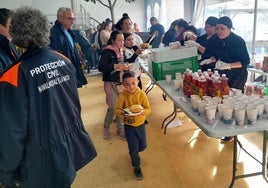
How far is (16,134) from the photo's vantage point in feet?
3.61

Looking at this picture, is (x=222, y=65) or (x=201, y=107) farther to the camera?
(x=222, y=65)

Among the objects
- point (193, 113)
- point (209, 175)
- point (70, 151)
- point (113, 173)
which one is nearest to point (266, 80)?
point (209, 175)

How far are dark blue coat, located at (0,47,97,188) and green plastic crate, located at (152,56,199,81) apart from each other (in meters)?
1.54

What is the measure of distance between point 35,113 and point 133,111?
3.51 feet

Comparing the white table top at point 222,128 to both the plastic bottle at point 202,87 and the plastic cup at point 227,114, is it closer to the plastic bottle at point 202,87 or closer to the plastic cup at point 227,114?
the plastic cup at point 227,114

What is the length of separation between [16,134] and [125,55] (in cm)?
192

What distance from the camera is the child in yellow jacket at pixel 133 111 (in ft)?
7.03

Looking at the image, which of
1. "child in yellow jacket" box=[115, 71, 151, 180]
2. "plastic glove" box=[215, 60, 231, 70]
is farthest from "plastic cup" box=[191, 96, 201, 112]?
"plastic glove" box=[215, 60, 231, 70]

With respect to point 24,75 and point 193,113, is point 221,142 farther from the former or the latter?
point 24,75

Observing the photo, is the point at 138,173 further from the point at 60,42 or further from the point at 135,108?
the point at 60,42

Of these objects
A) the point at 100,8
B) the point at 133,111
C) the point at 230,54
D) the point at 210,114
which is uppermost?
the point at 100,8

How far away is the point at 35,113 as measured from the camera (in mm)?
1137

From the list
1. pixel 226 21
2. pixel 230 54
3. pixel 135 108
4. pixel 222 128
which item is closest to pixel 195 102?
pixel 222 128

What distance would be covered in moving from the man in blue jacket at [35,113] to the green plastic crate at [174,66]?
1563 mm
